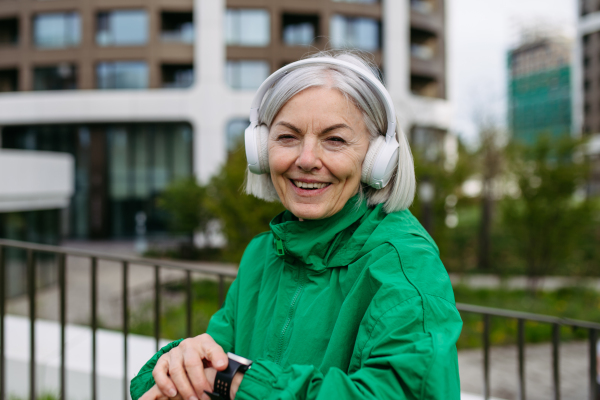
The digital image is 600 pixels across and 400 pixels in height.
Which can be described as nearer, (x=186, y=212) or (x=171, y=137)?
(x=186, y=212)

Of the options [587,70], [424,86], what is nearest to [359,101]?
[424,86]

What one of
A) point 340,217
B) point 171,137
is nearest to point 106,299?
point 340,217

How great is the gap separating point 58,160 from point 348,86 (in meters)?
12.9

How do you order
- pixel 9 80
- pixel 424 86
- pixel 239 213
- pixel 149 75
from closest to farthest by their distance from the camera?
pixel 239 213 < pixel 149 75 < pixel 9 80 < pixel 424 86

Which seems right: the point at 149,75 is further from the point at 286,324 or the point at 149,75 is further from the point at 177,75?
the point at 286,324

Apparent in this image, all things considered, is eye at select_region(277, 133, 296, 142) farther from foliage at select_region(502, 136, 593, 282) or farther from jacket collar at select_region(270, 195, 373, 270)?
foliage at select_region(502, 136, 593, 282)

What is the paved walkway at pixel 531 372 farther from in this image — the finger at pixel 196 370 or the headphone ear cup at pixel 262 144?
the finger at pixel 196 370

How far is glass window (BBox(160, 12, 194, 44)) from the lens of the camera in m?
22.8

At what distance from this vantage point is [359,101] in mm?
1174

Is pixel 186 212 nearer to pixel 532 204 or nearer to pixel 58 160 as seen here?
pixel 58 160

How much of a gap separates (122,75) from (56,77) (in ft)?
12.2

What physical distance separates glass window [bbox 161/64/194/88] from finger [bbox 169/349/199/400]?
→ 930 inches

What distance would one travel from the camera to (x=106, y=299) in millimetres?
10812

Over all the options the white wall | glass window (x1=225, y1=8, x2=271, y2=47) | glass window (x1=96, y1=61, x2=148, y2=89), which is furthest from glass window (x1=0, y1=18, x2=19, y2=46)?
the white wall
